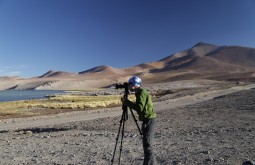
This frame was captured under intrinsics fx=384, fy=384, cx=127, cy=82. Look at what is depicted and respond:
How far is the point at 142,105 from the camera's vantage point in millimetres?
7641

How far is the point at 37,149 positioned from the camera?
1254cm

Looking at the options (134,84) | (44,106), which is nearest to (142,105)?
(134,84)

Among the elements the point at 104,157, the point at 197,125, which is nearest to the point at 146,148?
the point at 104,157

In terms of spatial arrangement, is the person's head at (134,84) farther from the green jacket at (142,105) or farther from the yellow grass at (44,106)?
the yellow grass at (44,106)

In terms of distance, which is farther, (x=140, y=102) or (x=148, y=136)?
(x=148, y=136)

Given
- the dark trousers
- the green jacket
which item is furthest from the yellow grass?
the green jacket

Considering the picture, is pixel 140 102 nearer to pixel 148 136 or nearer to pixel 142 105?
pixel 142 105

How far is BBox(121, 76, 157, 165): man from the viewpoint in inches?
301

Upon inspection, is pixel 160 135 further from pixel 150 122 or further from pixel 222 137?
pixel 150 122

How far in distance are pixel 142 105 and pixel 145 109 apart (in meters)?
0.17

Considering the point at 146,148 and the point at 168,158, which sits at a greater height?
the point at 146,148

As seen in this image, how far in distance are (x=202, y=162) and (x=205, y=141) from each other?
3069mm

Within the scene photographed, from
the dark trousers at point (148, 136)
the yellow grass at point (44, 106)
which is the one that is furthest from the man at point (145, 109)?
the yellow grass at point (44, 106)

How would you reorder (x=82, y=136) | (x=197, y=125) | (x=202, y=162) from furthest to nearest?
1. (x=197, y=125)
2. (x=82, y=136)
3. (x=202, y=162)
